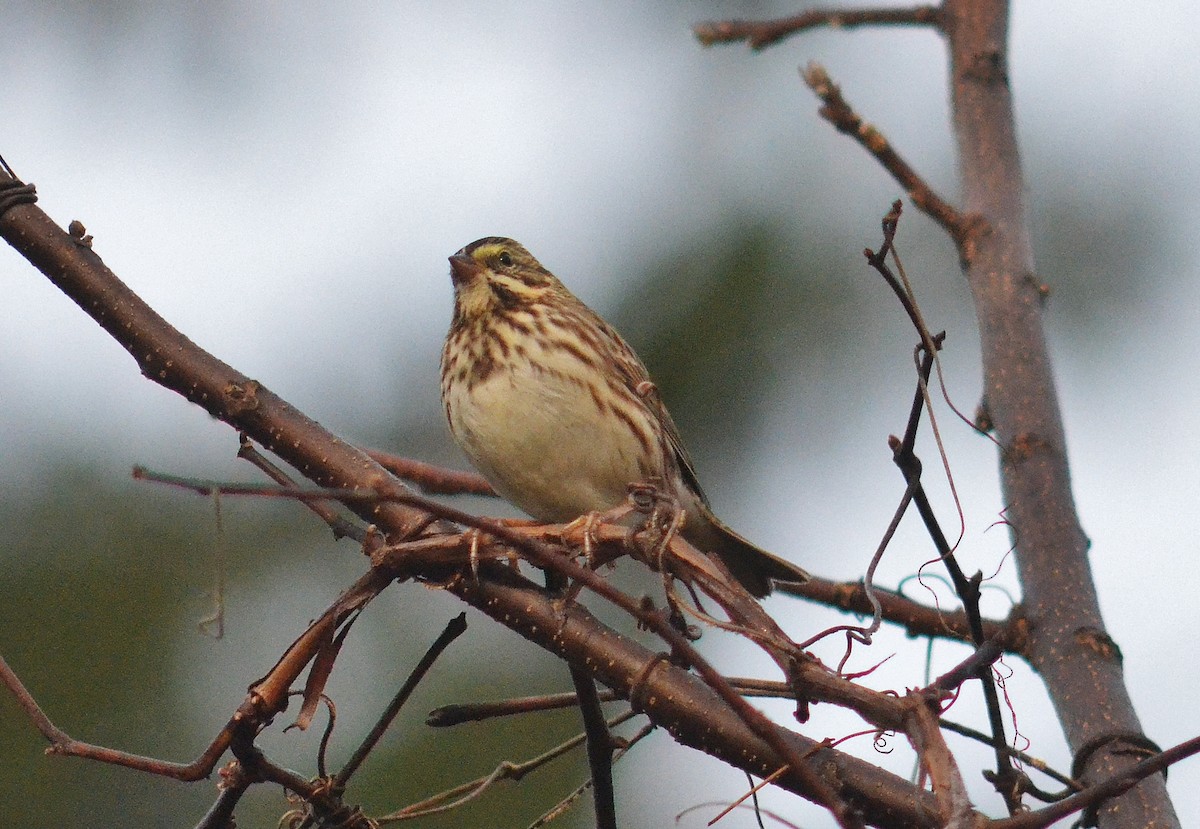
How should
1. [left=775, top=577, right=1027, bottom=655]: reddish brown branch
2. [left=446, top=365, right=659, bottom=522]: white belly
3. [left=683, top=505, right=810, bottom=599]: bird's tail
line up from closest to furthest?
[left=775, top=577, right=1027, bottom=655]: reddish brown branch < [left=683, top=505, right=810, bottom=599]: bird's tail < [left=446, top=365, right=659, bottom=522]: white belly

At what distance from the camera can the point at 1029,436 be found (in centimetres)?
318

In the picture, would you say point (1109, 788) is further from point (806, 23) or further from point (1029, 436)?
point (806, 23)

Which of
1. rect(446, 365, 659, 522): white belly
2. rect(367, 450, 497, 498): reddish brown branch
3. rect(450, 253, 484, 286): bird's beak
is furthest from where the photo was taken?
rect(450, 253, 484, 286): bird's beak

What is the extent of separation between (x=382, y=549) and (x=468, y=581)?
0.22m

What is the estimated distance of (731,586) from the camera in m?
2.03

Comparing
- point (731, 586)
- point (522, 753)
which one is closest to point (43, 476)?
point (522, 753)

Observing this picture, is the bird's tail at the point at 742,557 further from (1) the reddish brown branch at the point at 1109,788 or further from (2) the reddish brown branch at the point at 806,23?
(1) the reddish brown branch at the point at 1109,788

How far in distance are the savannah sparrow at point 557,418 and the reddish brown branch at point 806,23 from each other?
100 cm

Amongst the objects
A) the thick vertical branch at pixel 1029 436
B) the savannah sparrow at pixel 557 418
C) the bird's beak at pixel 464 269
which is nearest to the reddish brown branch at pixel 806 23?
the thick vertical branch at pixel 1029 436

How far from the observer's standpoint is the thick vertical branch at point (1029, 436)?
2574 millimetres

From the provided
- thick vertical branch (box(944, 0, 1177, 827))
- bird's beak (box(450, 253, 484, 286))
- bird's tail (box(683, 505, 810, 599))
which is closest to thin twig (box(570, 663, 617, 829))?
thick vertical branch (box(944, 0, 1177, 827))

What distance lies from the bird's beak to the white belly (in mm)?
571

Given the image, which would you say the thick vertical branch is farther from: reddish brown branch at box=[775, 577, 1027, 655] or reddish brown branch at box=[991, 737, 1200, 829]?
reddish brown branch at box=[991, 737, 1200, 829]

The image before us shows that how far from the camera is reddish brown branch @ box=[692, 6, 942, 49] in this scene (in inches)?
154
